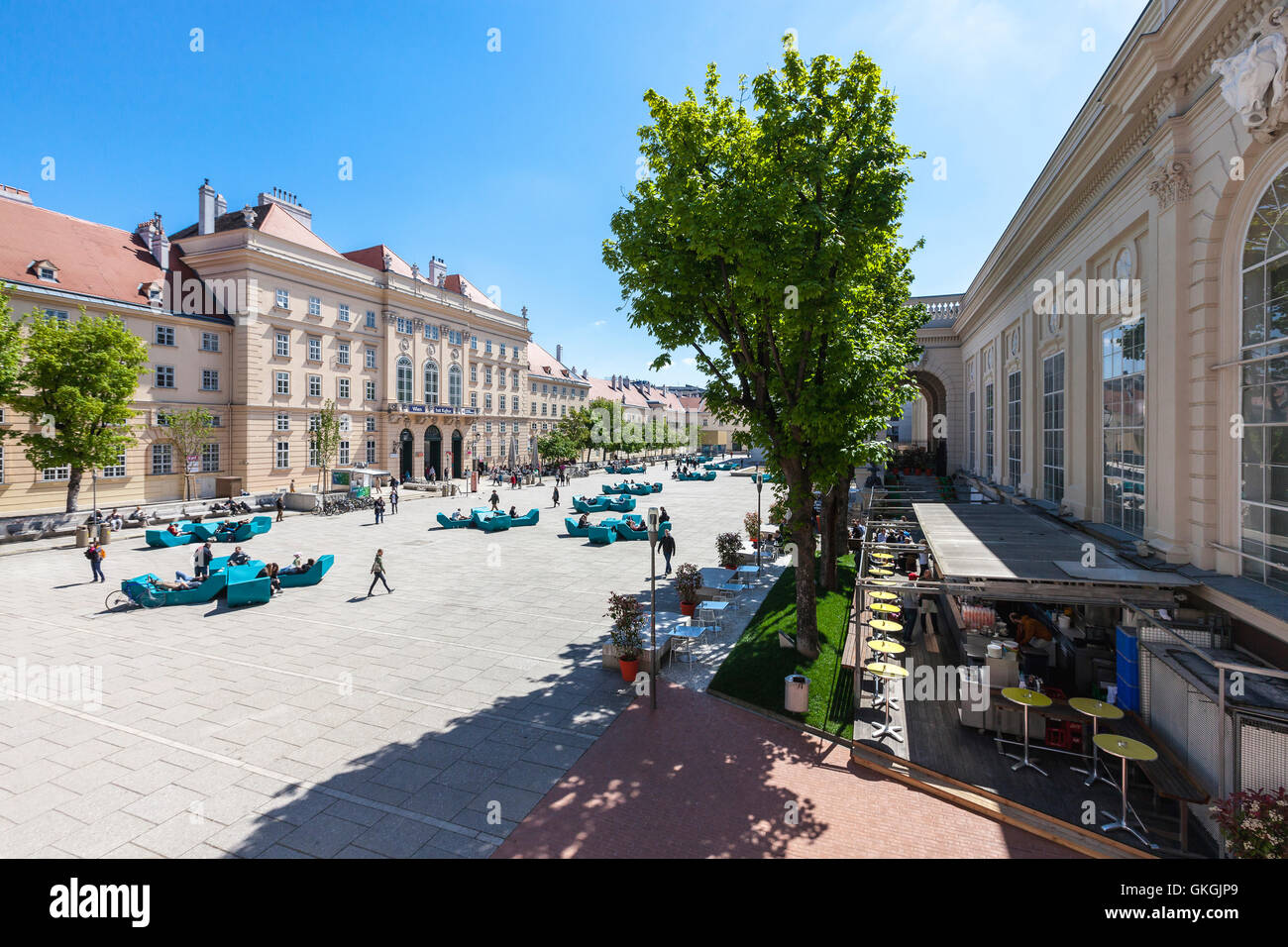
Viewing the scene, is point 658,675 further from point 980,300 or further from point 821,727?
point 980,300

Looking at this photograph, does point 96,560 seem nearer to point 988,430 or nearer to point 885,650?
point 885,650

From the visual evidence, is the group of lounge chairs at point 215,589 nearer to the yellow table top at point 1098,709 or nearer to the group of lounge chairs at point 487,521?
the group of lounge chairs at point 487,521

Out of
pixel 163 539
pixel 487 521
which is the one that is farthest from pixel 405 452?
pixel 163 539

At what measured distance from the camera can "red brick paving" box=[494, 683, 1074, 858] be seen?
23.1 feet

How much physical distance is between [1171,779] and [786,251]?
954 cm

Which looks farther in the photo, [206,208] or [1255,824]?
[206,208]

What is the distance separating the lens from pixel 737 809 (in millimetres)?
7766

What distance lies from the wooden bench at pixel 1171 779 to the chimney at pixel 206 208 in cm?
5855

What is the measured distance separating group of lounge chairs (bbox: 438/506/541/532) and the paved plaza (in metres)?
10.1

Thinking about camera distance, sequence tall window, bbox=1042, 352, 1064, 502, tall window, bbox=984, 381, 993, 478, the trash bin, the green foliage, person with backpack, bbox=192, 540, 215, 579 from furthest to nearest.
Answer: tall window, bbox=984, 381, 993, 478 → person with backpack, bbox=192, 540, 215, 579 → tall window, bbox=1042, 352, 1064, 502 → the green foliage → the trash bin

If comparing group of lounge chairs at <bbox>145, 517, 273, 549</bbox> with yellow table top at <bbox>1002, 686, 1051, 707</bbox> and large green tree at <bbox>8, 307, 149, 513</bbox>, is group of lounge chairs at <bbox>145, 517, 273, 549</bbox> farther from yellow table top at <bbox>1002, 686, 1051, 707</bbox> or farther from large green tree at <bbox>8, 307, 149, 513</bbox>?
yellow table top at <bbox>1002, 686, 1051, 707</bbox>

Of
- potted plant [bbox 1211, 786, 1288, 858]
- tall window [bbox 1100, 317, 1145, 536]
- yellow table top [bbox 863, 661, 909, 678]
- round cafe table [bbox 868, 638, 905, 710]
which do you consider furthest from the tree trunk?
tall window [bbox 1100, 317, 1145, 536]

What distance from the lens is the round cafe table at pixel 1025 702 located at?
29.7 ft
